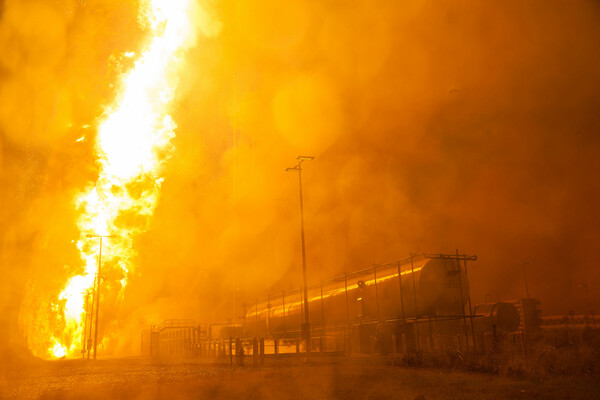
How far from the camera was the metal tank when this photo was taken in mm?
22156

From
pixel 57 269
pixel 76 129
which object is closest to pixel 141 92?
pixel 76 129

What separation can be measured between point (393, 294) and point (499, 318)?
554cm

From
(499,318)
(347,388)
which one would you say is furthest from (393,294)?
(347,388)

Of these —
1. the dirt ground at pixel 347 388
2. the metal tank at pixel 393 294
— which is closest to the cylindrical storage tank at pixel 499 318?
the metal tank at pixel 393 294

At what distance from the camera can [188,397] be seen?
10.5 meters

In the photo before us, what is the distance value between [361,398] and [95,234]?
117 ft

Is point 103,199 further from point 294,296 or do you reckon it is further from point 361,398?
point 361,398

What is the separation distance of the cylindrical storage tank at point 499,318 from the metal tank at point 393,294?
7.46 feet

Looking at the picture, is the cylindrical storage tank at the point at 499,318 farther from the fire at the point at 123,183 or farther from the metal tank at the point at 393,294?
the fire at the point at 123,183

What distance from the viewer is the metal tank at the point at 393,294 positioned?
22156 mm

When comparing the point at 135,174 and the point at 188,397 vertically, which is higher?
the point at 135,174

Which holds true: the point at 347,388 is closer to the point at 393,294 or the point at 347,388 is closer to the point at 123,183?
the point at 393,294

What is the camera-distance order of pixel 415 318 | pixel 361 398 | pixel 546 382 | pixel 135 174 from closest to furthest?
pixel 361 398 → pixel 546 382 → pixel 415 318 → pixel 135 174

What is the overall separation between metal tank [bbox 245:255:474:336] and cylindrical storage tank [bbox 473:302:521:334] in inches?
89.5
